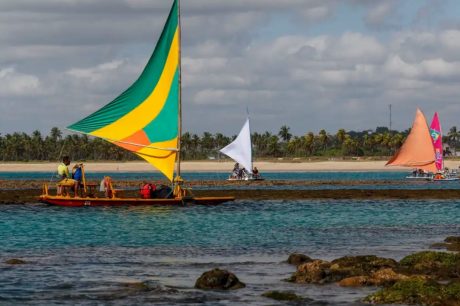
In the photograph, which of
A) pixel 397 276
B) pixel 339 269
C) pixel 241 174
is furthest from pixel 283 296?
pixel 241 174

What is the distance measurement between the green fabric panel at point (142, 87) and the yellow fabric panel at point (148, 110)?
0.21 m

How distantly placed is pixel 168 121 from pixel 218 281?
101 feet

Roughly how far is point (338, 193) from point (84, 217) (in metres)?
30.3

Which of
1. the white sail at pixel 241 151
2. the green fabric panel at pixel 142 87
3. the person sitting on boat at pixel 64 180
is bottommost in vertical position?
the person sitting on boat at pixel 64 180

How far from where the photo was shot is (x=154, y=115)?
5503cm

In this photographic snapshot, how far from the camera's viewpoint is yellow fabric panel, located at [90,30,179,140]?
2153 inches

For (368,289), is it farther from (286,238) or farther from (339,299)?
(286,238)

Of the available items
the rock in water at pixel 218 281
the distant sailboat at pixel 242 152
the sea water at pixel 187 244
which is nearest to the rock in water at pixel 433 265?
the sea water at pixel 187 244

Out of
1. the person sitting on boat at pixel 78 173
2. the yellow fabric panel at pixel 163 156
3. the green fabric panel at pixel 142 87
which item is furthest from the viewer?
the green fabric panel at pixel 142 87

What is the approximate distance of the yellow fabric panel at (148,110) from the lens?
5469 cm

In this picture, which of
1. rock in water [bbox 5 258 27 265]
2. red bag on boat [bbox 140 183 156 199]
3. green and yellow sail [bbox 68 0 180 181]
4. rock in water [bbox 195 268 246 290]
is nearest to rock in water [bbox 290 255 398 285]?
rock in water [bbox 195 268 246 290]

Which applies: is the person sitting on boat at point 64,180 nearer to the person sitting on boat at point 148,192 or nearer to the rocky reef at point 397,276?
the person sitting on boat at point 148,192

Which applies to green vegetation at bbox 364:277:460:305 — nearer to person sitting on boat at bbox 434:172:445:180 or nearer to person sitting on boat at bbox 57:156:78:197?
person sitting on boat at bbox 57:156:78:197

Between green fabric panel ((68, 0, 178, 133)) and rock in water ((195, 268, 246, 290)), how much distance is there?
3068 centimetres
